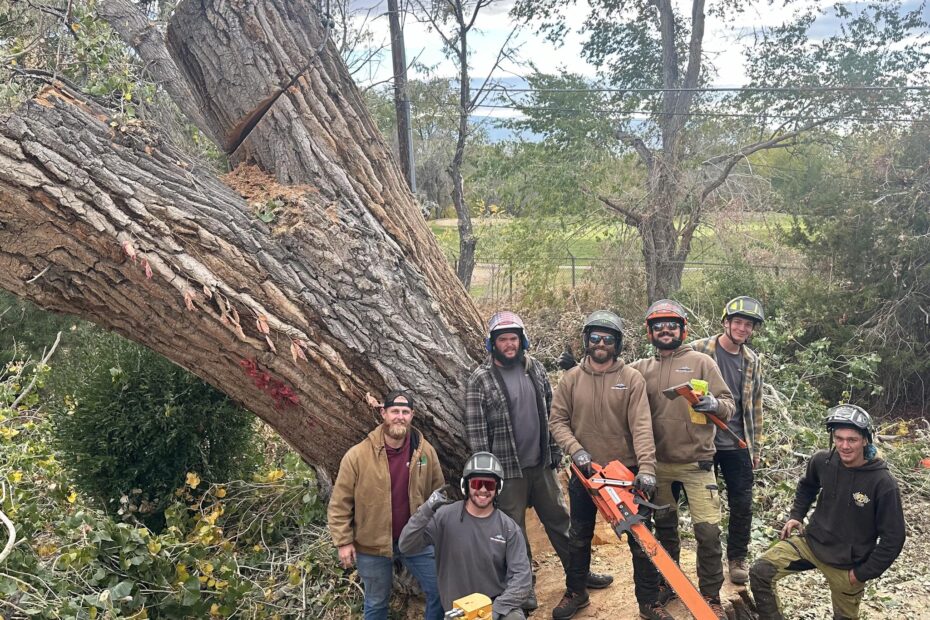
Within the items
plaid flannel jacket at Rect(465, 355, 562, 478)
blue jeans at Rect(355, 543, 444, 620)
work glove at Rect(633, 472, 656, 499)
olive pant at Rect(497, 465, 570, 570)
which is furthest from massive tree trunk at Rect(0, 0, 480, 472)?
work glove at Rect(633, 472, 656, 499)

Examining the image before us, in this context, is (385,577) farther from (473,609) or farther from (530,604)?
(473,609)

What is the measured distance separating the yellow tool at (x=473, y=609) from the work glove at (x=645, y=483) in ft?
3.71

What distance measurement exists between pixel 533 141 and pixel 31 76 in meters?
11.4

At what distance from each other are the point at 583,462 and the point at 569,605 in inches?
39.6

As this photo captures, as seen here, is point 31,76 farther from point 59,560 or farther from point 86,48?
point 59,560

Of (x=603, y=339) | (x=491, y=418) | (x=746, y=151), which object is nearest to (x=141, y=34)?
(x=491, y=418)

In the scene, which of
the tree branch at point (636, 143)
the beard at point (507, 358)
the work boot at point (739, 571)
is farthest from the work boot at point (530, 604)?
the tree branch at point (636, 143)

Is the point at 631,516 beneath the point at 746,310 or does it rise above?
beneath

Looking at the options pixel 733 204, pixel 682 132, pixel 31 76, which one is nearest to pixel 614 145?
pixel 682 132

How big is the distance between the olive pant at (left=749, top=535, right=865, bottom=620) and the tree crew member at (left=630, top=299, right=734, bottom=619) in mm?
215

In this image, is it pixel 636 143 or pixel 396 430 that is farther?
pixel 636 143

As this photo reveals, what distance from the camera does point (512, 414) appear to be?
4.25m

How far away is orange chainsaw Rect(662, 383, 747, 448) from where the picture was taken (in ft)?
12.5

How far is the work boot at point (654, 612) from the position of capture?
161 inches
